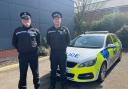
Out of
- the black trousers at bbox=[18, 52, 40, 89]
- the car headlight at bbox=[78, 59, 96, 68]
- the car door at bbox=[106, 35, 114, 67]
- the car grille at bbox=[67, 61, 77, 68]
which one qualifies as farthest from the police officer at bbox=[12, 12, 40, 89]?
the car door at bbox=[106, 35, 114, 67]

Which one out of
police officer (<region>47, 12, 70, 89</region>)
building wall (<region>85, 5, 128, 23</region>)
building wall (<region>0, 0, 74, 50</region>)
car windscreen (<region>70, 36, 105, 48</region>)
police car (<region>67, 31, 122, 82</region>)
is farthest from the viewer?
building wall (<region>85, 5, 128, 23</region>)

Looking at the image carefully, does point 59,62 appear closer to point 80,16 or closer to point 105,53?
point 105,53

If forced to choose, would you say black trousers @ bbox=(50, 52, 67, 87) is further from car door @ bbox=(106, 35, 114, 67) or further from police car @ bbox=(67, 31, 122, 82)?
car door @ bbox=(106, 35, 114, 67)

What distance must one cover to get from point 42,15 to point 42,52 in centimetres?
481

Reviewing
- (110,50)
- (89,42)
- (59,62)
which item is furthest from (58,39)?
(110,50)

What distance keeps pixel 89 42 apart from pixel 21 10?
7.10 metres

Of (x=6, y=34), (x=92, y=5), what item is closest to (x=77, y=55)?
(x=6, y=34)

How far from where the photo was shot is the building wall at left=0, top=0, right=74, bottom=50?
11.8 meters

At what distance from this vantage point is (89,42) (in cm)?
760

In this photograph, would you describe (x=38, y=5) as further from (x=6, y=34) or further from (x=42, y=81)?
(x=42, y=81)

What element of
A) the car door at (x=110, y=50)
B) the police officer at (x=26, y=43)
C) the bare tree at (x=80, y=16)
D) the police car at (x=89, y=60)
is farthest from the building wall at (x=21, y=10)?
the police officer at (x=26, y=43)

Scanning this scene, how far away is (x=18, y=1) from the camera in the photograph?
13.0m

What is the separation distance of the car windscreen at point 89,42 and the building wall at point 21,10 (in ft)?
18.2

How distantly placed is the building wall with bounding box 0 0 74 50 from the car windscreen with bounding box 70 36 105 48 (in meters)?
5.56
